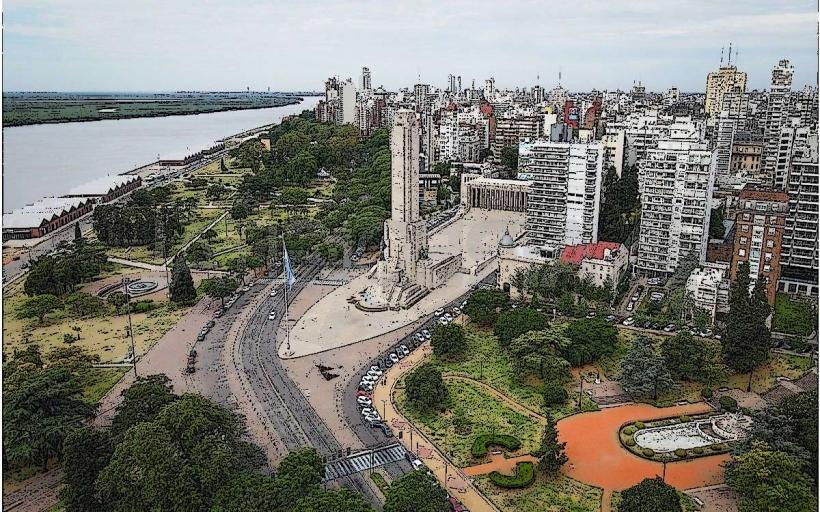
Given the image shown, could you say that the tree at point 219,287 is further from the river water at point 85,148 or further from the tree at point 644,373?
the river water at point 85,148

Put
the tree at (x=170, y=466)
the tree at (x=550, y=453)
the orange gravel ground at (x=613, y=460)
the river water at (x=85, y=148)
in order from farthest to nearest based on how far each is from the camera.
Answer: the river water at (x=85, y=148) < the orange gravel ground at (x=613, y=460) < the tree at (x=550, y=453) < the tree at (x=170, y=466)

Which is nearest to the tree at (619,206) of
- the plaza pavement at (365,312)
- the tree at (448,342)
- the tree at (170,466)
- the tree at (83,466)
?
the plaza pavement at (365,312)

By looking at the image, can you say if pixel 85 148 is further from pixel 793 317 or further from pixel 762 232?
pixel 793 317

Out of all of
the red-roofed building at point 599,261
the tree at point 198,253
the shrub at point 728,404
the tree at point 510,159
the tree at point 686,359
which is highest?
the tree at point 510,159

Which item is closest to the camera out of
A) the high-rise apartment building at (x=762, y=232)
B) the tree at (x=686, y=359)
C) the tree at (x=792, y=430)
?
the tree at (x=792, y=430)

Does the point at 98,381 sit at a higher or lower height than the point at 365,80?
lower

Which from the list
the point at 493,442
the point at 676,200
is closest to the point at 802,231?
the point at 676,200

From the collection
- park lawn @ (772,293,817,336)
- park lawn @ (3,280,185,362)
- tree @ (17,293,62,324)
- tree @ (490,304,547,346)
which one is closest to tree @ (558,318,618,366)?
tree @ (490,304,547,346)
